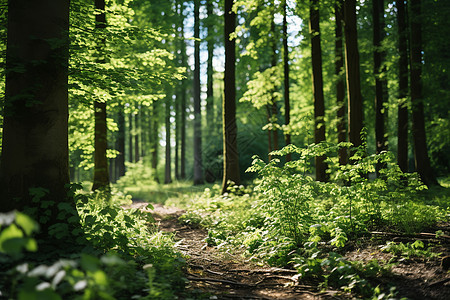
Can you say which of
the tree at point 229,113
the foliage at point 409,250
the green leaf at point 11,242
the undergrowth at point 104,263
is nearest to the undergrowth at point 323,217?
the foliage at point 409,250

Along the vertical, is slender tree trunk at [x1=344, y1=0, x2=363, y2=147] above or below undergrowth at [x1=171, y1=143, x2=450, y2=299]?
above

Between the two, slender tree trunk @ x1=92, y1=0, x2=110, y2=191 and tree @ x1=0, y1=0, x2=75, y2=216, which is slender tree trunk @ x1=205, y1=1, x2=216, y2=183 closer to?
slender tree trunk @ x1=92, y1=0, x2=110, y2=191

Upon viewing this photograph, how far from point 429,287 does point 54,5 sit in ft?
20.5

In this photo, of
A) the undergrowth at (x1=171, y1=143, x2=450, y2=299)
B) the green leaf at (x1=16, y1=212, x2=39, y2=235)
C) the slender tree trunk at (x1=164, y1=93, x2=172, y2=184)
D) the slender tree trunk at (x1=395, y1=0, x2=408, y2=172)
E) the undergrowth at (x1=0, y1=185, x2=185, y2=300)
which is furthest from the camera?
the slender tree trunk at (x1=164, y1=93, x2=172, y2=184)

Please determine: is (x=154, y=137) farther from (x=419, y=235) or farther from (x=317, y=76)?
(x=419, y=235)

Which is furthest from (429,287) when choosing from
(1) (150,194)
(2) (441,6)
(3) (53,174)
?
(1) (150,194)

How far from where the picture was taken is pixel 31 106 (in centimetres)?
459

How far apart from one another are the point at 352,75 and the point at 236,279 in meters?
6.32

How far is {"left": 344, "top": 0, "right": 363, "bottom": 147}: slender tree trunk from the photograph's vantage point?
8.35m

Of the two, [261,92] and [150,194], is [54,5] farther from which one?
[150,194]

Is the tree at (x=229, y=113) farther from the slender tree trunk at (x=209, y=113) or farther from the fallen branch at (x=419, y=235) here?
the slender tree trunk at (x=209, y=113)

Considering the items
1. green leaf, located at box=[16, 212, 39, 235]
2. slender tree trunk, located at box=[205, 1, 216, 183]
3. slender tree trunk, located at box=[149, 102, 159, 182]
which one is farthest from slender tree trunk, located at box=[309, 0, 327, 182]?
slender tree trunk, located at box=[149, 102, 159, 182]

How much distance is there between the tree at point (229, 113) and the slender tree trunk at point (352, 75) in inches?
193

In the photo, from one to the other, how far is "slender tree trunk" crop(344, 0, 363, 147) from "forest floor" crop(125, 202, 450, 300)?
417cm
